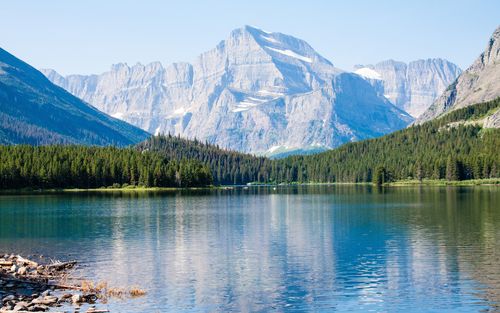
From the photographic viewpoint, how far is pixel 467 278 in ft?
193

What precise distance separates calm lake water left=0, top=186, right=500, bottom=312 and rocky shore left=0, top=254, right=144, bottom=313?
2.54 metres

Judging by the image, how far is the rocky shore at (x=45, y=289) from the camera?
1877 inches

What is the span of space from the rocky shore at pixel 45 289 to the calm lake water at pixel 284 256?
2.54 metres

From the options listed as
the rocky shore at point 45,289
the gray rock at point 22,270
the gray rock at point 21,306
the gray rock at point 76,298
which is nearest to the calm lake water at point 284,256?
the rocky shore at point 45,289

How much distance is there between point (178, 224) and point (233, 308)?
6534 cm

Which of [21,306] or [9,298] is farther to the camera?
[9,298]

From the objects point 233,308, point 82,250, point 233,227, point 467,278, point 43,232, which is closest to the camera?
point 233,308

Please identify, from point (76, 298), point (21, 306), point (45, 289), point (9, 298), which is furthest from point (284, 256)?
point (21, 306)

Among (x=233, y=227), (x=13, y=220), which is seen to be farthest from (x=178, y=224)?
(x=13, y=220)

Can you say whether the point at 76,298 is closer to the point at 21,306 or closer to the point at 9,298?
the point at 21,306

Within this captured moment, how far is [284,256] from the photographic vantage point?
74438 mm

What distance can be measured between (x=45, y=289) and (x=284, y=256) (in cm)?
2946

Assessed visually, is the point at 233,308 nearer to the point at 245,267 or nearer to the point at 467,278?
the point at 245,267

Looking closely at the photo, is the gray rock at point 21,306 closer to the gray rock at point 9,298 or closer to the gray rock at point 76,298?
the gray rock at point 9,298
